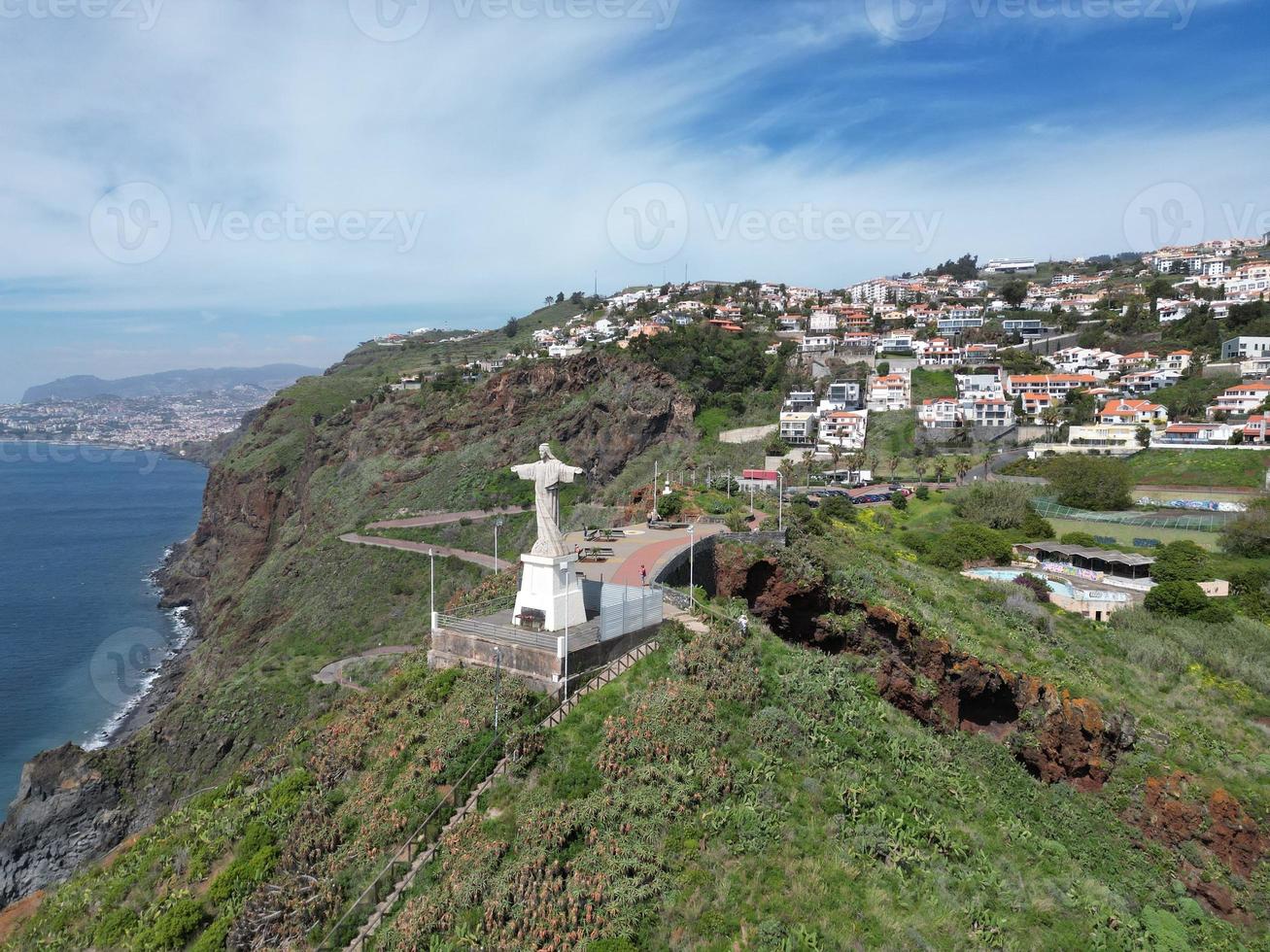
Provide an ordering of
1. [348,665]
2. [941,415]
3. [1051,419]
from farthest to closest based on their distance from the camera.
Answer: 1. [941,415]
2. [1051,419]
3. [348,665]

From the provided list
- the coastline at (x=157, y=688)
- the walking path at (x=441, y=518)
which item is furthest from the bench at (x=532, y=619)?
the walking path at (x=441, y=518)

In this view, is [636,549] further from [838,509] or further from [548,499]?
[838,509]

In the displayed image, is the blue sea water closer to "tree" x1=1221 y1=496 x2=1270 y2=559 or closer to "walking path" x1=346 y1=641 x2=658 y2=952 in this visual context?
"walking path" x1=346 y1=641 x2=658 y2=952

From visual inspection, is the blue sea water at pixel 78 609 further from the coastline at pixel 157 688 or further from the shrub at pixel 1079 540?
the shrub at pixel 1079 540

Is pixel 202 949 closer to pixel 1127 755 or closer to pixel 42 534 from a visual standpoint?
pixel 1127 755

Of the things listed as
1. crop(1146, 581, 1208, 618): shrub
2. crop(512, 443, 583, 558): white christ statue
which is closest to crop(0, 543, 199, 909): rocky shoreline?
crop(512, 443, 583, 558): white christ statue

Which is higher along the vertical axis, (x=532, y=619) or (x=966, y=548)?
(x=532, y=619)

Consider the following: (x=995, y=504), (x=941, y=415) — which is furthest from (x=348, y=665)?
(x=941, y=415)
